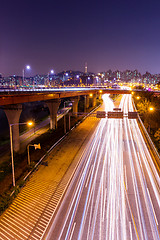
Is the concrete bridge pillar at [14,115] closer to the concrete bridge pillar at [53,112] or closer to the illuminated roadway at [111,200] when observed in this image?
the illuminated roadway at [111,200]

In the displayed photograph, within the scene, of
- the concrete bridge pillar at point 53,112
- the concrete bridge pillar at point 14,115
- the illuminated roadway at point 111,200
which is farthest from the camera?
the concrete bridge pillar at point 53,112

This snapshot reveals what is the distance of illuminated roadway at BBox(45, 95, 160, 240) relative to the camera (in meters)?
13.1

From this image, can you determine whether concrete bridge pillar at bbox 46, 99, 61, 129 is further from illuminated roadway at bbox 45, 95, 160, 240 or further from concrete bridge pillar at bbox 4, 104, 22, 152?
illuminated roadway at bbox 45, 95, 160, 240

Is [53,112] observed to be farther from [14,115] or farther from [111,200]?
[111,200]

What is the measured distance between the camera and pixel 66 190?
715 inches

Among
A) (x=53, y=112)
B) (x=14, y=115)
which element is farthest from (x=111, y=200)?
(x=53, y=112)

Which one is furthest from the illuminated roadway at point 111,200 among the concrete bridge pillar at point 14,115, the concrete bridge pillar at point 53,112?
the concrete bridge pillar at point 53,112

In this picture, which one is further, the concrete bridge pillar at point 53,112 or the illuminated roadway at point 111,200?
the concrete bridge pillar at point 53,112

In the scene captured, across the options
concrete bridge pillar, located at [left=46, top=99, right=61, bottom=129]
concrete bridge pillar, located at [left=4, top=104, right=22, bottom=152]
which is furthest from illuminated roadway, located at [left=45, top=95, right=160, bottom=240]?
concrete bridge pillar, located at [left=46, top=99, right=61, bottom=129]

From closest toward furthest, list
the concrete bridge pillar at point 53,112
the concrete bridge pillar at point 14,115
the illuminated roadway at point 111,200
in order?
the illuminated roadway at point 111,200 → the concrete bridge pillar at point 14,115 → the concrete bridge pillar at point 53,112

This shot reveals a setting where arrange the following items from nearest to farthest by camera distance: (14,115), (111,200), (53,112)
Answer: (111,200), (14,115), (53,112)

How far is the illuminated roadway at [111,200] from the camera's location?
42.9ft

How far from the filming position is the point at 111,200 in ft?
53.9

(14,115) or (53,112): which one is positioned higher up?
(14,115)
